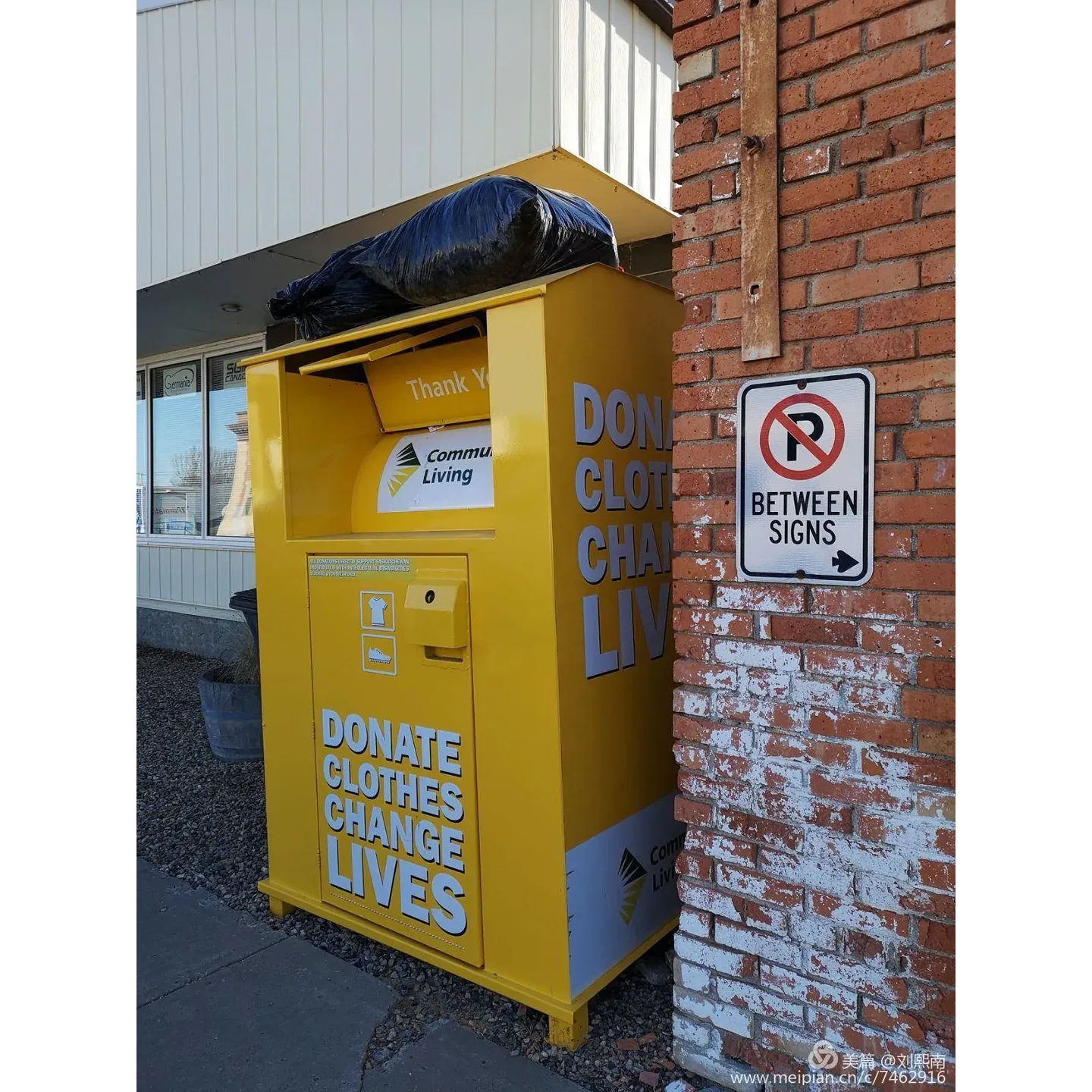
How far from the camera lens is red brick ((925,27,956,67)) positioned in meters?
1.69

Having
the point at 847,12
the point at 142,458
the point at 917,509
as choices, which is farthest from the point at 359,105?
the point at 142,458

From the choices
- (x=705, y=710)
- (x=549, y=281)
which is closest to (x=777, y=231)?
(x=549, y=281)

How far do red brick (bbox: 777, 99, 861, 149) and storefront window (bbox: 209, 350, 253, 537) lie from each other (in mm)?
6400

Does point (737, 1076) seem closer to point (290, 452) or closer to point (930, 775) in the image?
point (930, 775)

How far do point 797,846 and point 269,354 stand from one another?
7.81 feet

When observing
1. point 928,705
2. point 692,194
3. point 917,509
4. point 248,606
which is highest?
point 692,194

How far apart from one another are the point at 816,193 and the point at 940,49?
36 centimetres

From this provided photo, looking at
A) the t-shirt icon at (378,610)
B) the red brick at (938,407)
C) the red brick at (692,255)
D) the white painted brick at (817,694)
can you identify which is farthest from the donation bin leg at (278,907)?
the red brick at (938,407)

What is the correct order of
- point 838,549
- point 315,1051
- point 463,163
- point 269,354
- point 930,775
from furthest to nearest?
point 463,163
point 269,354
point 315,1051
point 838,549
point 930,775

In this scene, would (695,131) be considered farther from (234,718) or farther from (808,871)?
(234,718)

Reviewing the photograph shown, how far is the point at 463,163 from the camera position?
4332 millimetres

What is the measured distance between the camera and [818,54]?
1.85m

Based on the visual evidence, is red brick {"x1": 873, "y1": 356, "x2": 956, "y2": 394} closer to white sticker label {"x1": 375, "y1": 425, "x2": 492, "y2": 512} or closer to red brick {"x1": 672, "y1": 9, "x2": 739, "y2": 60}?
red brick {"x1": 672, "y1": 9, "x2": 739, "y2": 60}

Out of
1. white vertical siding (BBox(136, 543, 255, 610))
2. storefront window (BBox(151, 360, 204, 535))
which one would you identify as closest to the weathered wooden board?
white vertical siding (BBox(136, 543, 255, 610))
